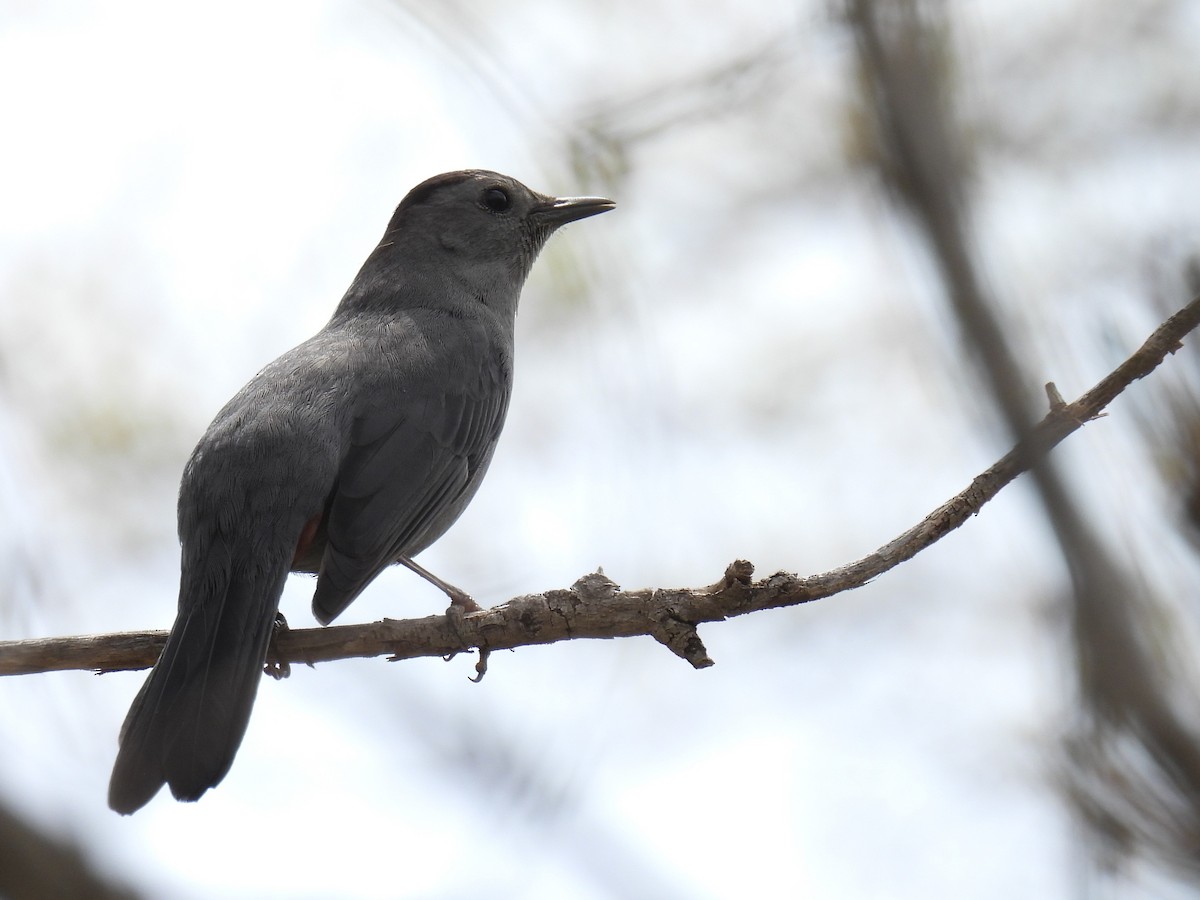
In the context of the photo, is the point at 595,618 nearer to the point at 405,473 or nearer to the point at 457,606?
the point at 457,606

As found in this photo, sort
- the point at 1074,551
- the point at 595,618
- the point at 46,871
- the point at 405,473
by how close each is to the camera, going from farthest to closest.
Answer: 1. the point at 405,473
2. the point at 595,618
3. the point at 1074,551
4. the point at 46,871

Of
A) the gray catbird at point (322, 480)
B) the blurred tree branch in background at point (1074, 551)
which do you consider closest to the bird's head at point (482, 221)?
the gray catbird at point (322, 480)

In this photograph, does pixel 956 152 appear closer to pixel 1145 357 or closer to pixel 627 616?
pixel 1145 357

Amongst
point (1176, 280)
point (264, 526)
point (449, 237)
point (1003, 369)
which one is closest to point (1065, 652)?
point (1003, 369)

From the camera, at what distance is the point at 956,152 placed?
313 cm

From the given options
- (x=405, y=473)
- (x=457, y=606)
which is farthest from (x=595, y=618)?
(x=405, y=473)

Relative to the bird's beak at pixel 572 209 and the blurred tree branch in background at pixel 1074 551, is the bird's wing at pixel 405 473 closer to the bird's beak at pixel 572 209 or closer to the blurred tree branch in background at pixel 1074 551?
the bird's beak at pixel 572 209

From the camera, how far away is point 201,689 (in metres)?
4.04

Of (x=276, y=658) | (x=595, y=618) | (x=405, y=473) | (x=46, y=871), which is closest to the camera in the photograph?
(x=46, y=871)

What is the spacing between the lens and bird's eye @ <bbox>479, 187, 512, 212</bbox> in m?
6.59

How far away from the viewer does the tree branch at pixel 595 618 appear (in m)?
3.61

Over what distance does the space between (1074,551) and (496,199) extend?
4619 millimetres

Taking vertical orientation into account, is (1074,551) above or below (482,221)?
below

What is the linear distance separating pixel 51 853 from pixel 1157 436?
2.36 metres
